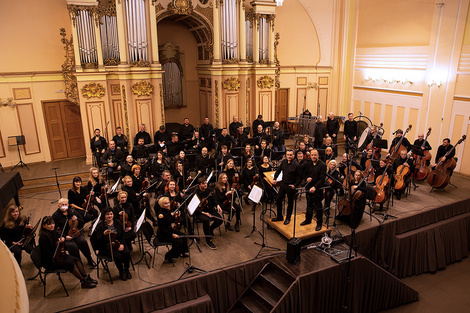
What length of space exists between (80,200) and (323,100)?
37.8ft

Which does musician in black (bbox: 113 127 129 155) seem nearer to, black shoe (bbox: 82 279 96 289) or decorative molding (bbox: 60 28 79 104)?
decorative molding (bbox: 60 28 79 104)

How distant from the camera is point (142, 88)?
1155 centimetres

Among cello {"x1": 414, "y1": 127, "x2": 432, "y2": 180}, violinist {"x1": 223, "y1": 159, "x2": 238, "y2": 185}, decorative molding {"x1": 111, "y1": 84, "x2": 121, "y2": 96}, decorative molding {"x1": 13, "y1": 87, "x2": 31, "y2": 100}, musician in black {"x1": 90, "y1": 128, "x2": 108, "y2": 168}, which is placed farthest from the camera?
decorative molding {"x1": 111, "y1": 84, "x2": 121, "y2": 96}

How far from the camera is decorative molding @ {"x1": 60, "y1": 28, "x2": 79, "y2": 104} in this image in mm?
11047

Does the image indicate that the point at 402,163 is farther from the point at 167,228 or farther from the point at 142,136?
the point at 142,136

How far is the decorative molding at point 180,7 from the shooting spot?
1204 cm

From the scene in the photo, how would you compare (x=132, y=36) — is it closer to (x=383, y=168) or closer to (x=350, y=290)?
(x=383, y=168)

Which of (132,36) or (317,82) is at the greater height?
(132,36)

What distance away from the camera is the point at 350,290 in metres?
6.82

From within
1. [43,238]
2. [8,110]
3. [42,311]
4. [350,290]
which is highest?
[8,110]

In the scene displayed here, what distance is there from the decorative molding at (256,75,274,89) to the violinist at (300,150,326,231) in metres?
6.75

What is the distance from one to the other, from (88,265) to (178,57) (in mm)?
9741

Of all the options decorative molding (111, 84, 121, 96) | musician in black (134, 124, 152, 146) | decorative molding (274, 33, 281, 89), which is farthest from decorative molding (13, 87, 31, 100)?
decorative molding (274, 33, 281, 89)

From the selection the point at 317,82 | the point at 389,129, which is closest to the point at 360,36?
the point at 317,82
